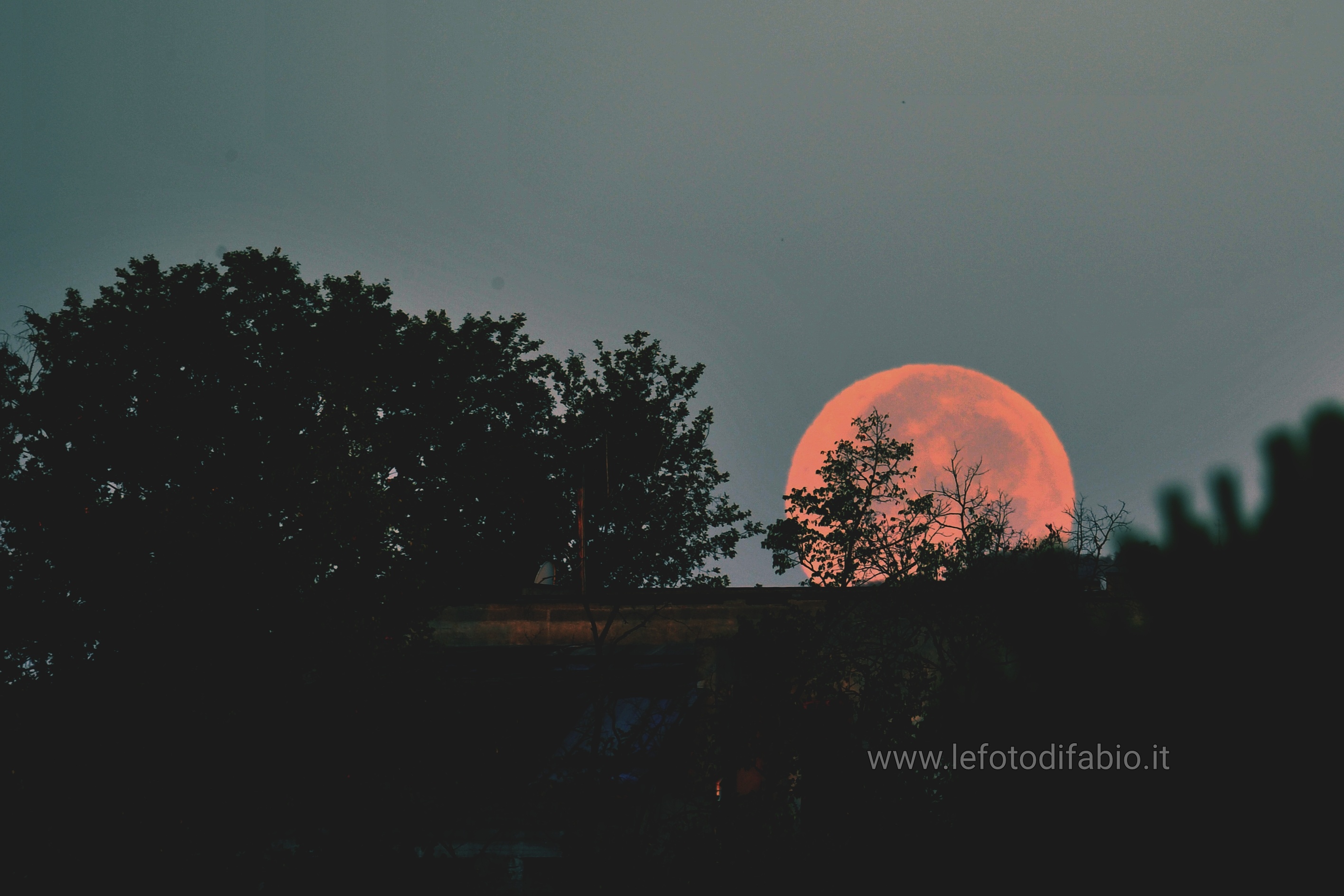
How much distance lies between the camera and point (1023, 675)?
263 cm

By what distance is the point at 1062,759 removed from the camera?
2.81m

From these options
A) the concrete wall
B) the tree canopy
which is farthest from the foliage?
the concrete wall

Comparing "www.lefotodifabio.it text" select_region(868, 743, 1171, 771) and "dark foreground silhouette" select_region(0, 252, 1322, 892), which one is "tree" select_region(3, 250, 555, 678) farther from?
"www.lefotodifabio.it text" select_region(868, 743, 1171, 771)

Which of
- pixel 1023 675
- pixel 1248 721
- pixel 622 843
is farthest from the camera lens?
pixel 622 843

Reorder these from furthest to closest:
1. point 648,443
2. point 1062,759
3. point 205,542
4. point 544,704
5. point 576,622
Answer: point 648,443
point 576,622
point 544,704
point 205,542
point 1062,759

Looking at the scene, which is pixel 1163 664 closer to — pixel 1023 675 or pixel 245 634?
pixel 1023 675

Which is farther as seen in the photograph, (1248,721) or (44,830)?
(44,830)

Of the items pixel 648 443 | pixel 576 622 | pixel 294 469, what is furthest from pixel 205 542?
pixel 648 443

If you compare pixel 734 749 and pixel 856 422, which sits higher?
pixel 856 422

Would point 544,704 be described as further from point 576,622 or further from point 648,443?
point 648,443

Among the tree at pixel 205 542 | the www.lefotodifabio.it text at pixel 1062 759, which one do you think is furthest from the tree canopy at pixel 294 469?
the www.lefotodifabio.it text at pixel 1062 759

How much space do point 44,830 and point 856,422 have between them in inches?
847

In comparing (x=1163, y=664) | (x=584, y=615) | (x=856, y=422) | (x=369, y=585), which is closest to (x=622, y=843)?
(x=369, y=585)

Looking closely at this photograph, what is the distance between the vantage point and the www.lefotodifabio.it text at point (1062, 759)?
2398 millimetres
